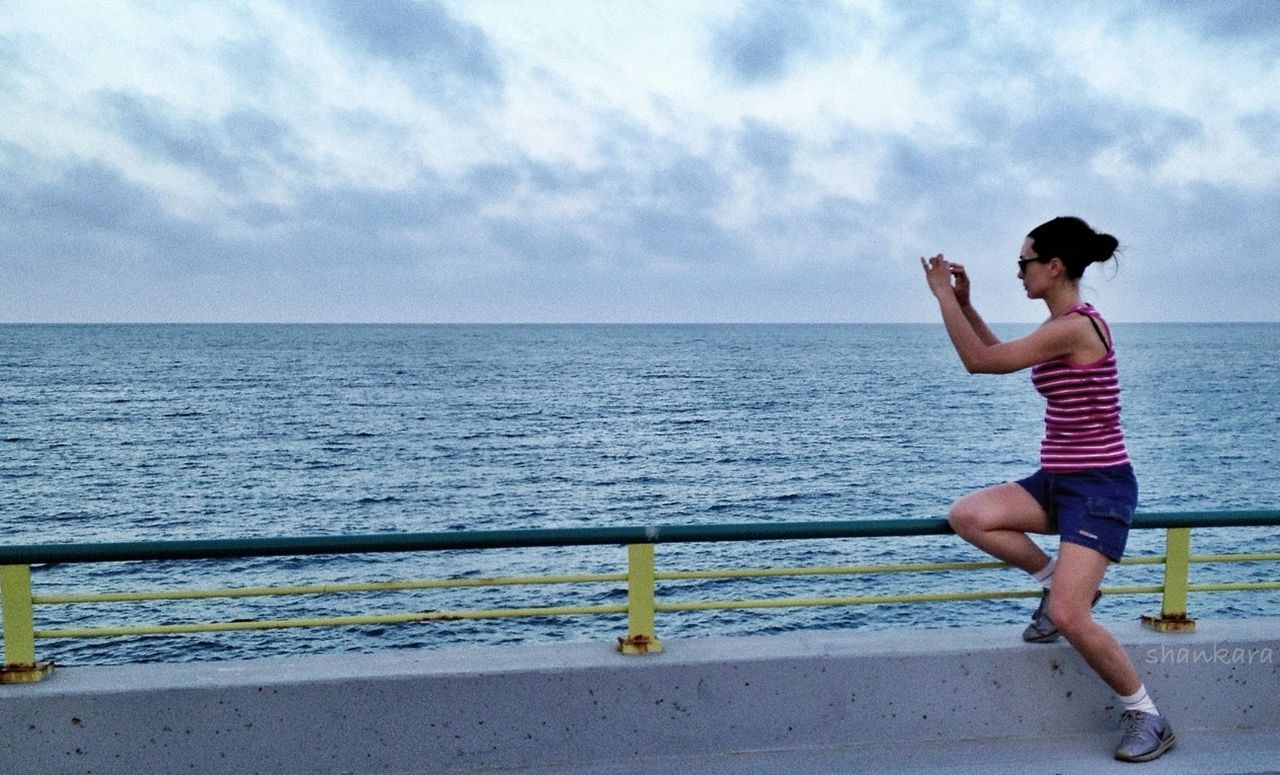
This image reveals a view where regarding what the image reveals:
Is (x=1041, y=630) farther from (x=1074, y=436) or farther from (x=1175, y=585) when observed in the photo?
(x=1074, y=436)

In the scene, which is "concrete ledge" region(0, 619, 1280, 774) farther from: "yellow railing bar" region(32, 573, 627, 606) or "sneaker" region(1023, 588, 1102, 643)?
"yellow railing bar" region(32, 573, 627, 606)

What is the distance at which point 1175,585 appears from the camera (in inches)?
164

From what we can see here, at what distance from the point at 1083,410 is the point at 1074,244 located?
1.82 feet

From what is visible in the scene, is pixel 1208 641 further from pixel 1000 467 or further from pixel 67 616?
pixel 1000 467

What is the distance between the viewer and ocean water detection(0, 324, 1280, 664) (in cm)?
2347

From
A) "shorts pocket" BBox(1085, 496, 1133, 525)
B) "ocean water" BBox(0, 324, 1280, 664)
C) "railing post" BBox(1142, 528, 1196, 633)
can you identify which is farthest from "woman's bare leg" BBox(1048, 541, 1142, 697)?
"ocean water" BBox(0, 324, 1280, 664)

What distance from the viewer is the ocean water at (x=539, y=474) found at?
23469 mm

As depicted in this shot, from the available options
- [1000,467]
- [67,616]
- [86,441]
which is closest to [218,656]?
[67,616]

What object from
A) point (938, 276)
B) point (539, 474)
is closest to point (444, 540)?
point (938, 276)

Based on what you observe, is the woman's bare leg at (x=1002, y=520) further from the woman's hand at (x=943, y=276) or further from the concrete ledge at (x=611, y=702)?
the woman's hand at (x=943, y=276)

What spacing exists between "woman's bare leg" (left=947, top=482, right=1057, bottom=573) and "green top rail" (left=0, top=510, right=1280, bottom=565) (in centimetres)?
9

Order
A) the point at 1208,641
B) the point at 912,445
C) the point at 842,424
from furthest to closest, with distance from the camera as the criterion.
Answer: the point at 842,424
the point at 912,445
the point at 1208,641

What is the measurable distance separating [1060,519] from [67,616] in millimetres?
24788

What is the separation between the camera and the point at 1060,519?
369 cm
